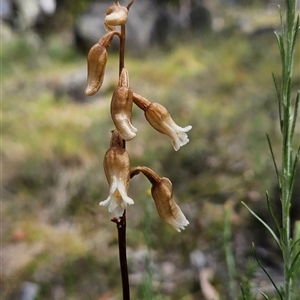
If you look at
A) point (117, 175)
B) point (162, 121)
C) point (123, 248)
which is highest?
point (162, 121)

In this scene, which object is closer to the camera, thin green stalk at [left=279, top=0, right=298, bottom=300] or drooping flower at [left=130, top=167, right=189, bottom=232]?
thin green stalk at [left=279, top=0, right=298, bottom=300]

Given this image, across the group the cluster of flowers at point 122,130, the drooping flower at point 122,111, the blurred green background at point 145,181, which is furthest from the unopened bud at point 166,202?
the blurred green background at point 145,181

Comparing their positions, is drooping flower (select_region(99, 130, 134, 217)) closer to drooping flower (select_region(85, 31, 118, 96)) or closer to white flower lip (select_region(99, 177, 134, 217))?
white flower lip (select_region(99, 177, 134, 217))

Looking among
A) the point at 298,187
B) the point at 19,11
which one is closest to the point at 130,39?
the point at 19,11

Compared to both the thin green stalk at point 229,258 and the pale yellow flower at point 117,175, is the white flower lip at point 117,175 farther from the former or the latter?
the thin green stalk at point 229,258

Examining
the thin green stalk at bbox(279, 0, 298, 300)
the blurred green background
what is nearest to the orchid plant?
the thin green stalk at bbox(279, 0, 298, 300)

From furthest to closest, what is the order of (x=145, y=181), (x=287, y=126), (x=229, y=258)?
(x=145, y=181), (x=229, y=258), (x=287, y=126)

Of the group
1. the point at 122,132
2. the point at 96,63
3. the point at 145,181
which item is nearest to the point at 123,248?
the point at 122,132

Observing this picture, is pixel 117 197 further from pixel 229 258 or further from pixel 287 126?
pixel 229 258
